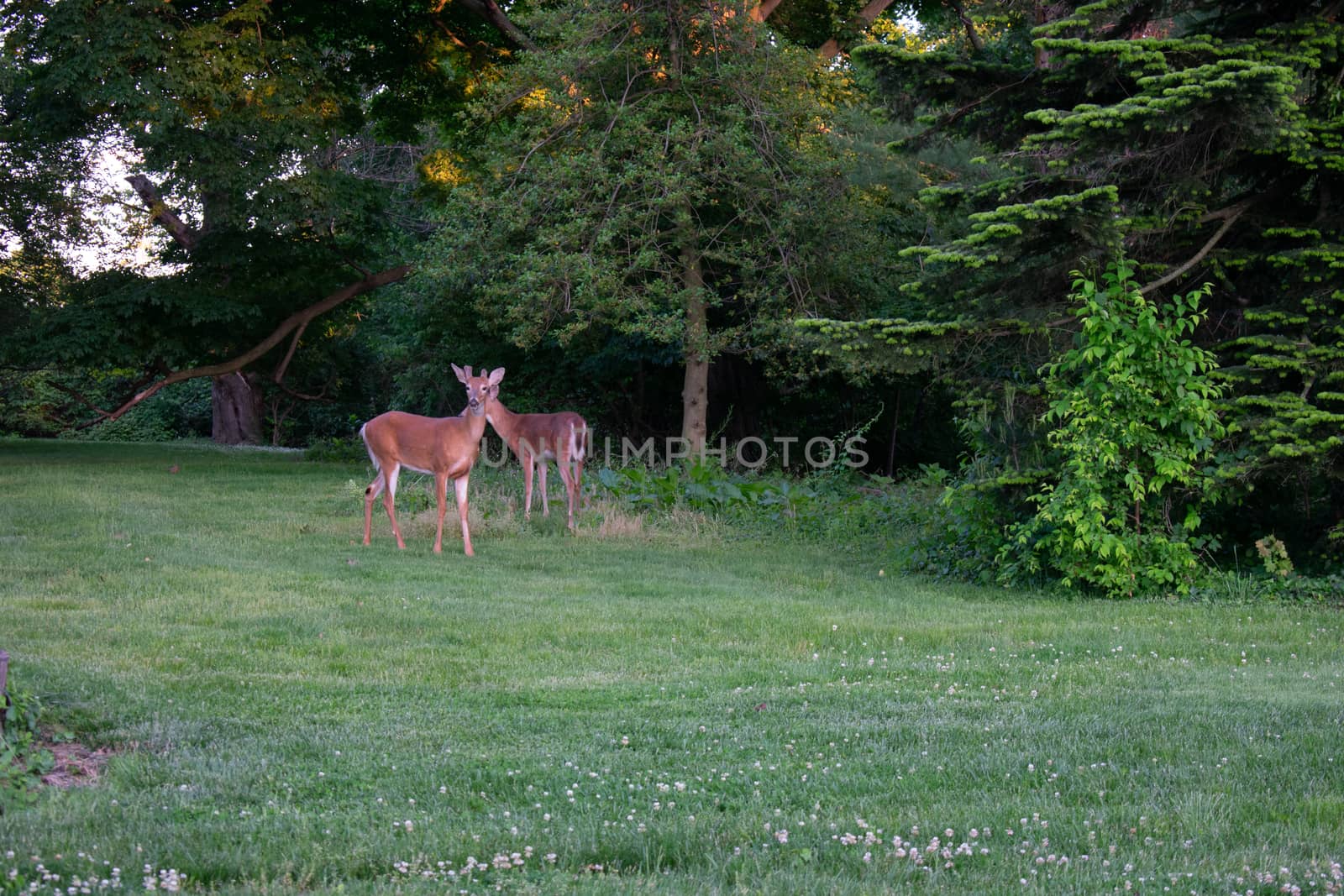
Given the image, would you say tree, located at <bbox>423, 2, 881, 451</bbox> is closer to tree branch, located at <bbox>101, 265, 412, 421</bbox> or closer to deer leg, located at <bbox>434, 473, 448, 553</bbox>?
deer leg, located at <bbox>434, 473, 448, 553</bbox>

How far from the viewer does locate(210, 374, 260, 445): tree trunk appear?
3516 cm

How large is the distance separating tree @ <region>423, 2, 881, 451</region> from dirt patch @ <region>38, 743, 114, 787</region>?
1203cm

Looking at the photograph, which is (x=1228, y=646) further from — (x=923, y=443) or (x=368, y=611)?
(x=923, y=443)

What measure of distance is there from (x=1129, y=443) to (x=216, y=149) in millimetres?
15447

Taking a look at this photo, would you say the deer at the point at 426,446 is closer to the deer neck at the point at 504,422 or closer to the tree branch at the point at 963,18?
the deer neck at the point at 504,422

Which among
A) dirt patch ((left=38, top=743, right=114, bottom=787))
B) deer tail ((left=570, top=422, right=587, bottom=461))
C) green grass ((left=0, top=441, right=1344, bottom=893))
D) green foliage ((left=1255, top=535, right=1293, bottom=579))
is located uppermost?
deer tail ((left=570, top=422, right=587, bottom=461))

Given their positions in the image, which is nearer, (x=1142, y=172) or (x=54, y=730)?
(x=54, y=730)

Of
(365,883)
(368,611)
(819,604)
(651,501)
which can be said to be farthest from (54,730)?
(651,501)

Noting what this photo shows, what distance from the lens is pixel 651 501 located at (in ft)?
54.4

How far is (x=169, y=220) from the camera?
26234 millimetres

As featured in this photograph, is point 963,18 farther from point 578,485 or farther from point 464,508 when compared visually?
point 464,508

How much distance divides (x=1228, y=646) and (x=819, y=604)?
308 centimetres

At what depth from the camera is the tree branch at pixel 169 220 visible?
24.7m

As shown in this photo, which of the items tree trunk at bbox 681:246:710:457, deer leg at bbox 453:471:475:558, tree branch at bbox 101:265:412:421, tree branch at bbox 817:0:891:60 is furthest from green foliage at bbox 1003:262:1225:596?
tree branch at bbox 101:265:412:421
